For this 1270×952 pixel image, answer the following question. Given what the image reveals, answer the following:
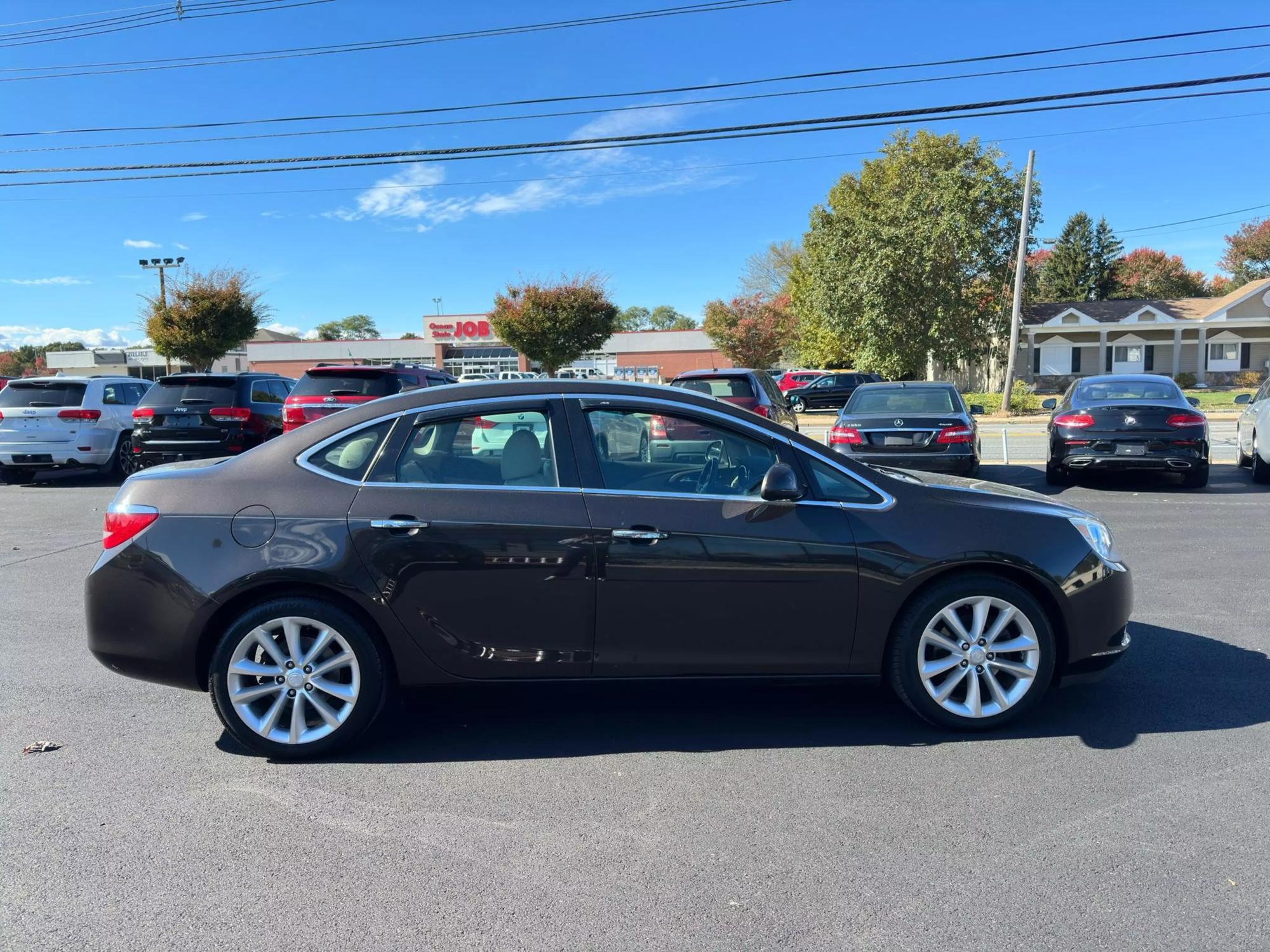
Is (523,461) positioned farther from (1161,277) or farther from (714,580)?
(1161,277)

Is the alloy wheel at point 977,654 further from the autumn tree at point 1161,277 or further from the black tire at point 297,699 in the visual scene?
the autumn tree at point 1161,277

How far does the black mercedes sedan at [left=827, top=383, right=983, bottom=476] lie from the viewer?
10.3 meters

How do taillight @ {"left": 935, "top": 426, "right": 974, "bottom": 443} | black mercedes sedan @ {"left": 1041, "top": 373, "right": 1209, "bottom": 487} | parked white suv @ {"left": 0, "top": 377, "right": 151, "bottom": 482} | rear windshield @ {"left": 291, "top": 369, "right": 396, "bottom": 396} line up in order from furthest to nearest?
parked white suv @ {"left": 0, "top": 377, "right": 151, "bottom": 482} < rear windshield @ {"left": 291, "top": 369, "right": 396, "bottom": 396} < black mercedes sedan @ {"left": 1041, "top": 373, "right": 1209, "bottom": 487} < taillight @ {"left": 935, "top": 426, "right": 974, "bottom": 443}

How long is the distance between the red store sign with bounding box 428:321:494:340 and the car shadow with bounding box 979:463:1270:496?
53893mm

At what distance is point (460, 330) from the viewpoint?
64562mm

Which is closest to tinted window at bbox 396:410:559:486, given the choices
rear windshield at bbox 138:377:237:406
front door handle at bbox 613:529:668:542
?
front door handle at bbox 613:529:668:542

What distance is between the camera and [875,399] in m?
11.5

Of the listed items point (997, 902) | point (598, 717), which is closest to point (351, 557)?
point (598, 717)

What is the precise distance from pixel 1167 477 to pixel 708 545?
11.6 m

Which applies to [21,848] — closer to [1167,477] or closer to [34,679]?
[34,679]

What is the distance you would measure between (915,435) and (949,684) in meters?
6.79

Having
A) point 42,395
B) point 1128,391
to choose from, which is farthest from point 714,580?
point 42,395

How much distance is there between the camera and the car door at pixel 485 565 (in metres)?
3.81

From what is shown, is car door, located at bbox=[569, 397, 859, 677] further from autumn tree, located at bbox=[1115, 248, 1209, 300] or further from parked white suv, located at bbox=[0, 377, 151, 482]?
autumn tree, located at bbox=[1115, 248, 1209, 300]
